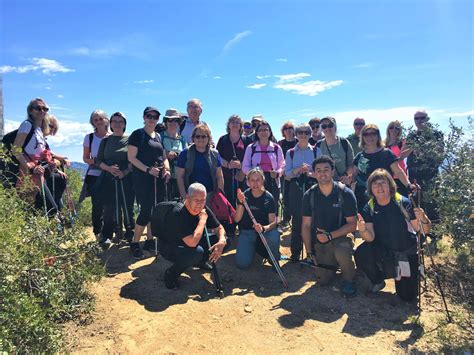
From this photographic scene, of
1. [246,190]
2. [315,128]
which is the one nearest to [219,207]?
[246,190]

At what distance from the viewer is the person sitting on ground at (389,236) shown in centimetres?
529

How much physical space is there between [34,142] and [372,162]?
576cm

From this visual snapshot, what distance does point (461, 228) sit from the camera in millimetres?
5461

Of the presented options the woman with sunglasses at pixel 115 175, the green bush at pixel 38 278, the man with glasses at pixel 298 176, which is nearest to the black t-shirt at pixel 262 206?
the man with glasses at pixel 298 176

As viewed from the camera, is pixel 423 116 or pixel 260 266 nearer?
pixel 260 266

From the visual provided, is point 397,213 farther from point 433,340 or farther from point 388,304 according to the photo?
point 433,340

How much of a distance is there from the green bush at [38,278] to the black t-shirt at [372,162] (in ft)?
15.3

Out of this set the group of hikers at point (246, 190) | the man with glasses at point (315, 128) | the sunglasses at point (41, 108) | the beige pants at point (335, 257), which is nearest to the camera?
the group of hikers at point (246, 190)

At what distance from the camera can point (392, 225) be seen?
538 cm

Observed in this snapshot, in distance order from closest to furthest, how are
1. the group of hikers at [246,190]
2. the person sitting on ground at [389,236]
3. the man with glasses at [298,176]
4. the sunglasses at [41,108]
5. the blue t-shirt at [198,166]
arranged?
the person sitting on ground at [389,236]
the group of hikers at [246,190]
the sunglasses at [41,108]
the blue t-shirt at [198,166]
the man with glasses at [298,176]

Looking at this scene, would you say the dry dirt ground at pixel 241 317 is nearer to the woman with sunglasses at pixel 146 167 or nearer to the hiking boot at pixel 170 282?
the hiking boot at pixel 170 282

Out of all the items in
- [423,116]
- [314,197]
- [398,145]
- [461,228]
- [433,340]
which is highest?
[423,116]

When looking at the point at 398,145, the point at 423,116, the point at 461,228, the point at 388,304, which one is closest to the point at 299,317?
the point at 388,304

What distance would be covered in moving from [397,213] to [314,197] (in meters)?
1.28
